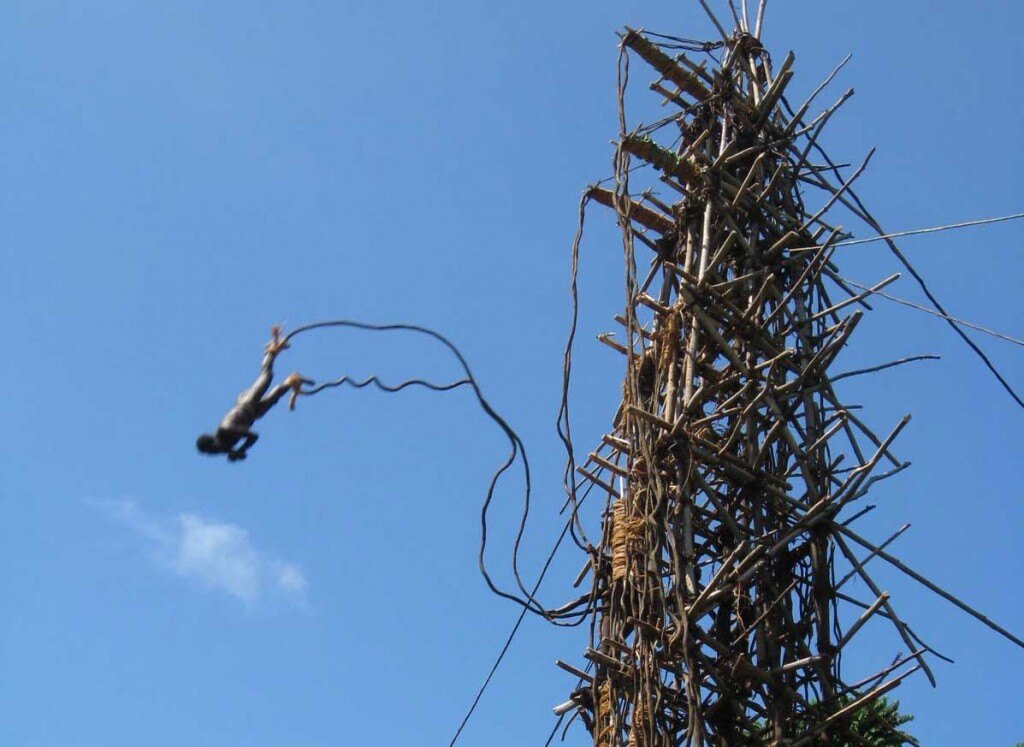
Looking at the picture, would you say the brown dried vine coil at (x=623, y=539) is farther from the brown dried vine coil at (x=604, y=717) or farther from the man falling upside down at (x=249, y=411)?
the man falling upside down at (x=249, y=411)

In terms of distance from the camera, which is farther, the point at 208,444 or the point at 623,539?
the point at 623,539

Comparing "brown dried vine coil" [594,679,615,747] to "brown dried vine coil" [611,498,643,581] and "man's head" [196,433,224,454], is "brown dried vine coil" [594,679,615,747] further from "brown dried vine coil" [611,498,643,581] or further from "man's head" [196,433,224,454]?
"man's head" [196,433,224,454]

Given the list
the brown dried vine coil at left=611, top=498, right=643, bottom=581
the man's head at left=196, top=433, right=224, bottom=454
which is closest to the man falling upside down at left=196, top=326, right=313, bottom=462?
the man's head at left=196, top=433, right=224, bottom=454

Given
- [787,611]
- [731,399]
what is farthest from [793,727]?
[731,399]

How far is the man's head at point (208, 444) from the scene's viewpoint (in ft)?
16.1

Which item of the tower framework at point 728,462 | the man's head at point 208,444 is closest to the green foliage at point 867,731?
the tower framework at point 728,462

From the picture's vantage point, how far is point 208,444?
4926 mm

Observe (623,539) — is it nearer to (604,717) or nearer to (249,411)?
(604,717)

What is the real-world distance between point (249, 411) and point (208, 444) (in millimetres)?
239

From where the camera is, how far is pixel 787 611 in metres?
7.46

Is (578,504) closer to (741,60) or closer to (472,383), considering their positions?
(472,383)

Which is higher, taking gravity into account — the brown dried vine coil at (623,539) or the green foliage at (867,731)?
the brown dried vine coil at (623,539)

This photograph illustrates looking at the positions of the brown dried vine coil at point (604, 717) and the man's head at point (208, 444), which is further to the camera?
the brown dried vine coil at point (604, 717)

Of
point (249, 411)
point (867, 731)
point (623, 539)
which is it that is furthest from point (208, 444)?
point (867, 731)
